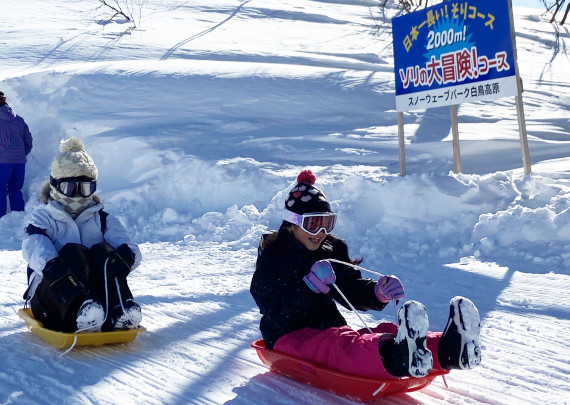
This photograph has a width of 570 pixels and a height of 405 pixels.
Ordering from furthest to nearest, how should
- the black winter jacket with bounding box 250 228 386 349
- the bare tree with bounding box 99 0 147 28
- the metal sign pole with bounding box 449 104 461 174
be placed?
the bare tree with bounding box 99 0 147 28
the metal sign pole with bounding box 449 104 461 174
the black winter jacket with bounding box 250 228 386 349

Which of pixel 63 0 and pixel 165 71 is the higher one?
pixel 63 0

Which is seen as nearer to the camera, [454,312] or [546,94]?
[454,312]

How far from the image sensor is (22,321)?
4.27 metres

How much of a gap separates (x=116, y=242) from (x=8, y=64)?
959 cm

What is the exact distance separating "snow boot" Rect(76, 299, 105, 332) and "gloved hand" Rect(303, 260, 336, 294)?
1222mm

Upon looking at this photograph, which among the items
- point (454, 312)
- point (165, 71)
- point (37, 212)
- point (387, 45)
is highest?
point (387, 45)

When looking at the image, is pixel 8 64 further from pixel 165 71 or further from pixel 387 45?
pixel 387 45

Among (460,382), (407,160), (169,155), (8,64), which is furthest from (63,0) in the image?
(460,382)

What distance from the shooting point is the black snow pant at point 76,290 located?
11.8ft

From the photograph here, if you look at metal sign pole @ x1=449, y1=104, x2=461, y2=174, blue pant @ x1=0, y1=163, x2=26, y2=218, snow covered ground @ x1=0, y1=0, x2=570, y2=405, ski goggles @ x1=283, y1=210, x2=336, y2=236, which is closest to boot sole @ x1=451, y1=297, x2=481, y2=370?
snow covered ground @ x1=0, y1=0, x2=570, y2=405

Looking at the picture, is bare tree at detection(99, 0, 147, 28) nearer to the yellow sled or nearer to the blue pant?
the blue pant

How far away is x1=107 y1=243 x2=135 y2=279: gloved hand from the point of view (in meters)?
3.78

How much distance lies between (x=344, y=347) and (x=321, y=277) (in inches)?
12.0

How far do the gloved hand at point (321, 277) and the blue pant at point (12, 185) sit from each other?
6.87m
